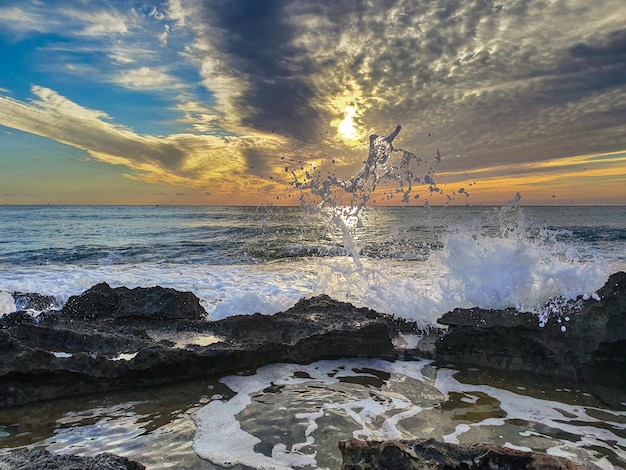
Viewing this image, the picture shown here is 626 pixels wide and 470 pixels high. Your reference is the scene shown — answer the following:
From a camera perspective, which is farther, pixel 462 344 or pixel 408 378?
pixel 462 344

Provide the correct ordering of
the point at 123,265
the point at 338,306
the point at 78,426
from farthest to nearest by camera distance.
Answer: the point at 123,265 → the point at 338,306 → the point at 78,426

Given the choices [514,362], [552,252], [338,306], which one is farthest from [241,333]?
[552,252]

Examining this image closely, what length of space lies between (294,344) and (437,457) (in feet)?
10.2

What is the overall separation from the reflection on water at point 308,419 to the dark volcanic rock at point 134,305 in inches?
104

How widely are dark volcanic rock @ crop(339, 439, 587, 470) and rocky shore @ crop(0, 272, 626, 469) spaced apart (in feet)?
9.03

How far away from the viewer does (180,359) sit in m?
4.47

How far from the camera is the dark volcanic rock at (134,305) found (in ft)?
22.2

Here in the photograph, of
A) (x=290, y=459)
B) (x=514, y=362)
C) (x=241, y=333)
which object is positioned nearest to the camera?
(x=290, y=459)

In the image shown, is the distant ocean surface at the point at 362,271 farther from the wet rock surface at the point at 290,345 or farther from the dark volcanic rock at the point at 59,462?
the dark volcanic rock at the point at 59,462

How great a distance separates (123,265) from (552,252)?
13214 mm

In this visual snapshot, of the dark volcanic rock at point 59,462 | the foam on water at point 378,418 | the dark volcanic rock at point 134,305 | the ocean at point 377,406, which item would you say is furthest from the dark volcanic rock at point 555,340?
the dark volcanic rock at point 134,305

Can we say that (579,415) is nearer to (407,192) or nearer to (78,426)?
(78,426)

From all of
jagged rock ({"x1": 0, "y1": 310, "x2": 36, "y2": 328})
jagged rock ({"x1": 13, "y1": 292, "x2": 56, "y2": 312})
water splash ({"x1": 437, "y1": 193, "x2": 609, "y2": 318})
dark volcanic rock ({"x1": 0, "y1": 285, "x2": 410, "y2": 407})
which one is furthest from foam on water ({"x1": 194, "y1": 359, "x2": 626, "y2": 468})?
jagged rock ({"x1": 13, "y1": 292, "x2": 56, "y2": 312})

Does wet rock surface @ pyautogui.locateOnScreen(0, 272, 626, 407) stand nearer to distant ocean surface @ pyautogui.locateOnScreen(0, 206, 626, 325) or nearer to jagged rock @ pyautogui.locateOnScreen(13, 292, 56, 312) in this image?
distant ocean surface @ pyautogui.locateOnScreen(0, 206, 626, 325)
